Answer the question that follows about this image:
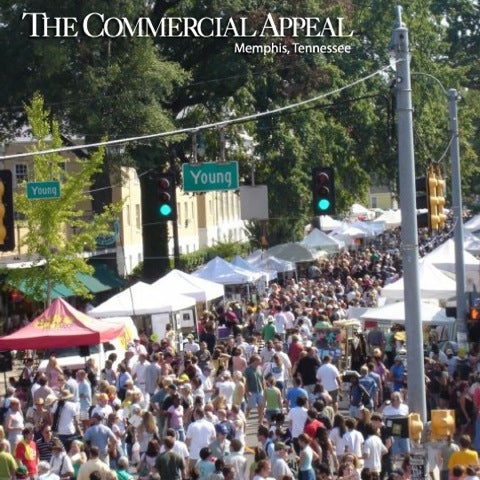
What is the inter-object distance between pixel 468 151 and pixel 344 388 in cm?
3839

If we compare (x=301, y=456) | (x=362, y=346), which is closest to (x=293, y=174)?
(x=362, y=346)

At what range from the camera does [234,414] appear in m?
19.6

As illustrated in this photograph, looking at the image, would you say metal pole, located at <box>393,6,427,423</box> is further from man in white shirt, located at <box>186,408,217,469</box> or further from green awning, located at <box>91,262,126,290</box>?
green awning, located at <box>91,262,126,290</box>

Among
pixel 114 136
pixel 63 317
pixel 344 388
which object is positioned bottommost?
pixel 344 388

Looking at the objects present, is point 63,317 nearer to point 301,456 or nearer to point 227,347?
point 227,347

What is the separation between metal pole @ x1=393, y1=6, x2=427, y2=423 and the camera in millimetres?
18797

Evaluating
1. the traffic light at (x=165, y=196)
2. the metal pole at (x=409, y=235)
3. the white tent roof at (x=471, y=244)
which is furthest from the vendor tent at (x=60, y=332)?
the white tent roof at (x=471, y=244)

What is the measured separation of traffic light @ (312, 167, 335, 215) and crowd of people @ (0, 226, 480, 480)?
9.44ft

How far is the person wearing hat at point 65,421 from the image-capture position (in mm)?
20891

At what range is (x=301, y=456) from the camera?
1656 centimetres

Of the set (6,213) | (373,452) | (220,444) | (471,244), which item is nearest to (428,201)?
(373,452)

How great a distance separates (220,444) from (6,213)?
4394mm

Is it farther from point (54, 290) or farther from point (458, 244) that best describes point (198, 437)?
point (54, 290)

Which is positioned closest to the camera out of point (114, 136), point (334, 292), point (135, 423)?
point (135, 423)
